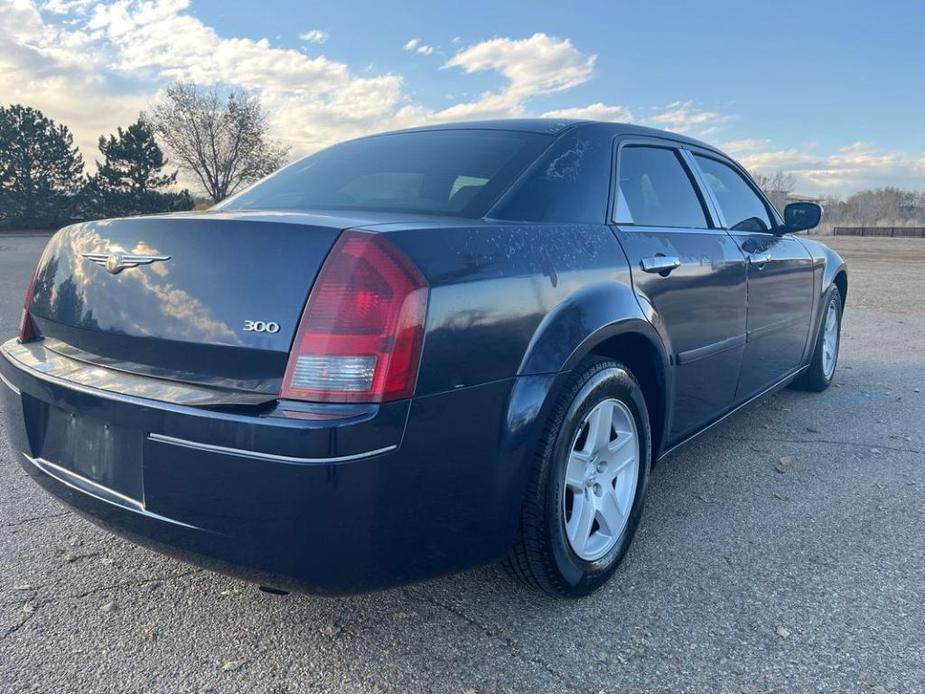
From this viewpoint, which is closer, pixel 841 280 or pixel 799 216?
pixel 799 216

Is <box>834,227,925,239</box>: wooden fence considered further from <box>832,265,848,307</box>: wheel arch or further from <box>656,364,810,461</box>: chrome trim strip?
<box>656,364,810,461</box>: chrome trim strip

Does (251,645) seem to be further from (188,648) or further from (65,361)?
(65,361)

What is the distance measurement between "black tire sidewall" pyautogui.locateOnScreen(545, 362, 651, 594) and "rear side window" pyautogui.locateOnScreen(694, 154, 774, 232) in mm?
1451

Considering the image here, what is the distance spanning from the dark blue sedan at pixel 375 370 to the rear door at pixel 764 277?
2.93 ft

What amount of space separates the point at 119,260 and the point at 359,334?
797mm

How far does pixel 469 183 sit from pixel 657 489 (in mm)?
1701

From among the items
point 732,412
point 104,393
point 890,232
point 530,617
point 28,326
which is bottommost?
point 530,617

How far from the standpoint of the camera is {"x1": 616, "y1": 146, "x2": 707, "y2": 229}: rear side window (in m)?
2.80

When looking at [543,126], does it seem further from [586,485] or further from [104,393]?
[104,393]

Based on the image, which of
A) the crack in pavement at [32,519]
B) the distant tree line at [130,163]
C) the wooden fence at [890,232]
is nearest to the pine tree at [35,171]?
the distant tree line at [130,163]

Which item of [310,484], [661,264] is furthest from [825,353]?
[310,484]

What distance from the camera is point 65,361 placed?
2.10 metres

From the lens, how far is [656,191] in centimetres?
304

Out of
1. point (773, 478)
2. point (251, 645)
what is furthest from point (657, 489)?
point (251, 645)
